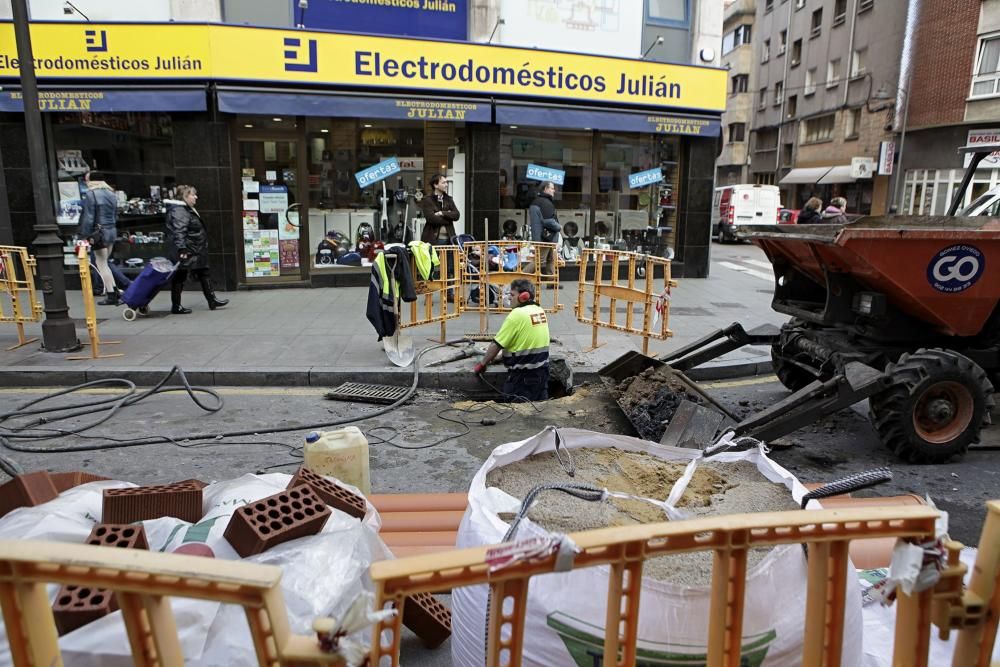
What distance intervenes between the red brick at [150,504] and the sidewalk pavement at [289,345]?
4.76m

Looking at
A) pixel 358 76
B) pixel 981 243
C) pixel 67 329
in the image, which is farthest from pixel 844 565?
pixel 358 76

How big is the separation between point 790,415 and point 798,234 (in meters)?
1.62

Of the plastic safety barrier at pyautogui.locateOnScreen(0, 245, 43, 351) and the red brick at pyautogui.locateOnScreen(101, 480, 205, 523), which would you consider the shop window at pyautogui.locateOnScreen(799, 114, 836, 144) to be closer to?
the plastic safety barrier at pyautogui.locateOnScreen(0, 245, 43, 351)

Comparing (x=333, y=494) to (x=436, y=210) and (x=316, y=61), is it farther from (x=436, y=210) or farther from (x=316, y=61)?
(x=316, y=61)

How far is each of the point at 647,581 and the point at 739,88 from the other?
169 ft

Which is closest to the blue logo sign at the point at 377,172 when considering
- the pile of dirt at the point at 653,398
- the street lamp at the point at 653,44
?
the street lamp at the point at 653,44

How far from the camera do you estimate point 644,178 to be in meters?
14.8

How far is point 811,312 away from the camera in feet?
20.2

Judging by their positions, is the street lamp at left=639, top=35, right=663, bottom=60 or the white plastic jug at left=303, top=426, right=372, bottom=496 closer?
the white plastic jug at left=303, top=426, right=372, bottom=496

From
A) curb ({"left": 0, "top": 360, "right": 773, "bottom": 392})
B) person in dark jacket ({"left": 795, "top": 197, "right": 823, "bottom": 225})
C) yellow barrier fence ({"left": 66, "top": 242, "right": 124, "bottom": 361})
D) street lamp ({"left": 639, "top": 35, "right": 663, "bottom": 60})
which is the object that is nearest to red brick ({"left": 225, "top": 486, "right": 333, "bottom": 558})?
curb ({"left": 0, "top": 360, "right": 773, "bottom": 392})

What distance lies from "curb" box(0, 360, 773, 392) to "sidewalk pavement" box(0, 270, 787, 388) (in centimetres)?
1

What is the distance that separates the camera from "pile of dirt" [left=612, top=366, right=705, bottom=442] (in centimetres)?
561

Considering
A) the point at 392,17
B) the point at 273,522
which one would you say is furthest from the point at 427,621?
the point at 392,17

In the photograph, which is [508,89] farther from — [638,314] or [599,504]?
[599,504]
